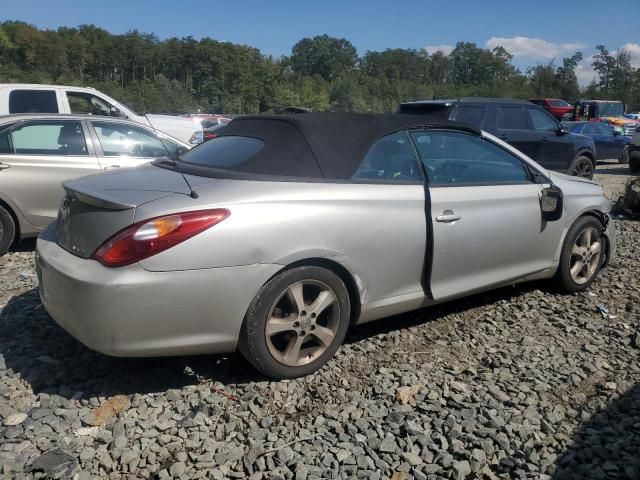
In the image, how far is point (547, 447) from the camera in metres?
2.85

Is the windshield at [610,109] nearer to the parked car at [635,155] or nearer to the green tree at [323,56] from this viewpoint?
the parked car at [635,155]

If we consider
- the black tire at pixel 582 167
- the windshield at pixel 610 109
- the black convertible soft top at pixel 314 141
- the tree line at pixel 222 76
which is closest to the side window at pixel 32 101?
the black convertible soft top at pixel 314 141

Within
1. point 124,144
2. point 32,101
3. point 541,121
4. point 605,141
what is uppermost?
point 32,101

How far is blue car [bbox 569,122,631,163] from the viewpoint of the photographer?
1856cm

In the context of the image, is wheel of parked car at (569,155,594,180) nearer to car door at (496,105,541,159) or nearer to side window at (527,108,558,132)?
side window at (527,108,558,132)

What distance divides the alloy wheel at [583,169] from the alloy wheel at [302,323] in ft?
31.9

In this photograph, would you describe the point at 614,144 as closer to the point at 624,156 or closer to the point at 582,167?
the point at 624,156

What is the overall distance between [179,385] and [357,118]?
2037 mm

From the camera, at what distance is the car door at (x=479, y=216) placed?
392cm

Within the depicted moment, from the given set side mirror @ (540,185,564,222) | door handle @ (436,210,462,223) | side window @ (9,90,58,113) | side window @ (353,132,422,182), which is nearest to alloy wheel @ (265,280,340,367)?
side window @ (353,132,422,182)

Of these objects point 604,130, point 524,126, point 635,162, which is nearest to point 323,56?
point 604,130

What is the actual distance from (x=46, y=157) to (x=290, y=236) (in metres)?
4.18

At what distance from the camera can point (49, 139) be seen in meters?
6.35

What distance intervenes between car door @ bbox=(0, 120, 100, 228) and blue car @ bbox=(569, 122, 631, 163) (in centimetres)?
1622
